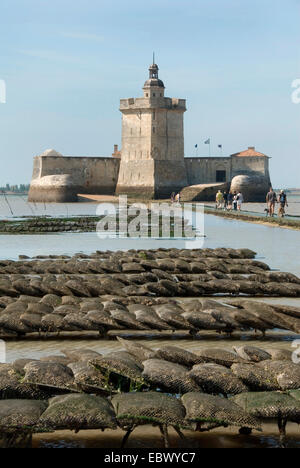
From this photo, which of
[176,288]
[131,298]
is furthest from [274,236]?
[131,298]

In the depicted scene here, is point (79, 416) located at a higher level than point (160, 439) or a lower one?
higher

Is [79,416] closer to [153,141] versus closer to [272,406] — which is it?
[272,406]

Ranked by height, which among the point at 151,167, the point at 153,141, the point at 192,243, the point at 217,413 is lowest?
the point at 192,243

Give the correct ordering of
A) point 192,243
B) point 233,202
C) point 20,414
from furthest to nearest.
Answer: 1. point 233,202
2. point 192,243
3. point 20,414

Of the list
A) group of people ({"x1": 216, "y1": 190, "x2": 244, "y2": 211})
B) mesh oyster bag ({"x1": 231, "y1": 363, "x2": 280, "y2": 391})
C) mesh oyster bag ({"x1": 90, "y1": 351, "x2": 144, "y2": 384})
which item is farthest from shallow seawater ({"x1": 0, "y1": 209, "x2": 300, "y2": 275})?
group of people ({"x1": 216, "y1": 190, "x2": 244, "y2": 211})

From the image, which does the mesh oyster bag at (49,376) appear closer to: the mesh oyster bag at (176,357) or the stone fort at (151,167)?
the mesh oyster bag at (176,357)

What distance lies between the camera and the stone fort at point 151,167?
2489 inches

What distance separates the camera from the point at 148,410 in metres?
4.90

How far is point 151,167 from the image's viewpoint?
64750mm

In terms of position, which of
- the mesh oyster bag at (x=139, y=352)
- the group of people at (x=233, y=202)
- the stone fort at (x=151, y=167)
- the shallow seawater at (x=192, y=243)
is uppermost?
the stone fort at (x=151, y=167)

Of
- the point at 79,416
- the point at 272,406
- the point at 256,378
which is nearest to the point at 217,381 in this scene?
the point at 256,378

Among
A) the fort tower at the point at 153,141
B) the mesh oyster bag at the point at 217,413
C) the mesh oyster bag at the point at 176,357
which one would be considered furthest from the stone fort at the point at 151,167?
the mesh oyster bag at the point at 217,413

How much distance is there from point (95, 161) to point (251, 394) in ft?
216
